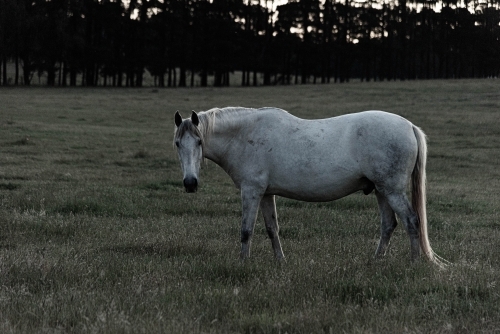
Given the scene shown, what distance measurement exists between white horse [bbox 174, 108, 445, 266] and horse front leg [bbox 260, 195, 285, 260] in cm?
1

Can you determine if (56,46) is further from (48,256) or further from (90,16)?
(48,256)

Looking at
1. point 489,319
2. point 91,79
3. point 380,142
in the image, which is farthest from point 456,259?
point 91,79

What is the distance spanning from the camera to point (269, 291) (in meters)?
5.80

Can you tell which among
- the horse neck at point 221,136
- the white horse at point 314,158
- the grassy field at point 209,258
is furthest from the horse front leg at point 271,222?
the horse neck at point 221,136

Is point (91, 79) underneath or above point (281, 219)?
above

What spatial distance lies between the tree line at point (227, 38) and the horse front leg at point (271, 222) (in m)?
60.0

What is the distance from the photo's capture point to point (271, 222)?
848 cm

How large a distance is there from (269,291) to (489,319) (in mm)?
2004

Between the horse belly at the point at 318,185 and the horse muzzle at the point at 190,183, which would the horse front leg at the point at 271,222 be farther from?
the horse muzzle at the point at 190,183

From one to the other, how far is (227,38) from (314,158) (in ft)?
240

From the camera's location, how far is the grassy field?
5.02 m

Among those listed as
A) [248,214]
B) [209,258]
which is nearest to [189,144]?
[248,214]

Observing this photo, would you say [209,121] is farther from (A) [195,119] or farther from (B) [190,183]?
(B) [190,183]

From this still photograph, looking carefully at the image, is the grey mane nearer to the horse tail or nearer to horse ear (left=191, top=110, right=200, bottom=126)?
horse ear (left=191, top=110, right=200, bottom=126)
